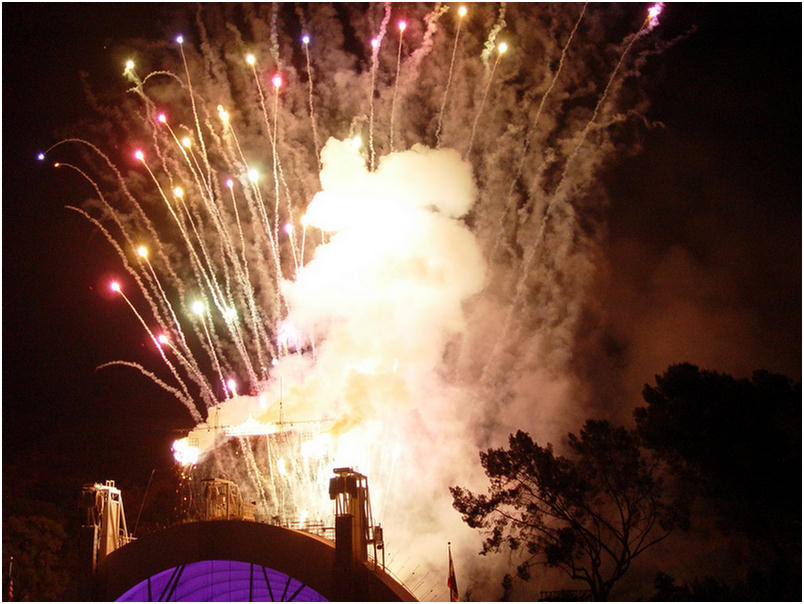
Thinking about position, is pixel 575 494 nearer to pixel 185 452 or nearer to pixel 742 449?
pixel 742 449

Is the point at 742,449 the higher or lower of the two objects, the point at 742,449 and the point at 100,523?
the lower

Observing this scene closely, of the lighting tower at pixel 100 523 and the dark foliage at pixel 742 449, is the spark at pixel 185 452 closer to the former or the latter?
the lighting tower at pixel 100 523

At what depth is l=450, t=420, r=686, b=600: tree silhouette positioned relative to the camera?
20.1m

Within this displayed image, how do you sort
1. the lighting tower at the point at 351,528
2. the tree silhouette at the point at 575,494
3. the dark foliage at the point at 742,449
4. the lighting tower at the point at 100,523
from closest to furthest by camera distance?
the lighting tower at the point at 351,528 < the dark foliage at the point at 742,449 < the lighting tower at the point at 100,523 < the tree silhouette at the point at 575,494

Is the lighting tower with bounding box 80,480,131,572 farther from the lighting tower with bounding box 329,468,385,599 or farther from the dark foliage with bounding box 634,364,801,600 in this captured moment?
the dark foliage with bounding box 634,364,801,600

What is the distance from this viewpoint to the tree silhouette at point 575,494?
65.9 feet

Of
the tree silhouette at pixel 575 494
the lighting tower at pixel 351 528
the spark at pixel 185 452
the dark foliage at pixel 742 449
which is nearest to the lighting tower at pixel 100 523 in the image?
the lighting tower at pixel 351 528

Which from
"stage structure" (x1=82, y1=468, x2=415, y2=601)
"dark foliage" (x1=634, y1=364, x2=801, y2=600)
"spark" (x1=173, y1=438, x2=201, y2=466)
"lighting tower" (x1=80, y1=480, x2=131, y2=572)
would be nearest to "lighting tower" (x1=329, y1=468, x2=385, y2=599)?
"stage structure" (x1=82, y1=468, x2=415, y2=601)

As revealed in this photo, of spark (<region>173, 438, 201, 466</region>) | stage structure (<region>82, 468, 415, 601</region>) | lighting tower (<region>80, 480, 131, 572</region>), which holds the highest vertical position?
spark (<region>173, 438, 201, 466</region>)

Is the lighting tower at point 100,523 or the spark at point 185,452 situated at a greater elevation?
the spark at point 185,452

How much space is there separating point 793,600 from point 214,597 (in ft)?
47.0

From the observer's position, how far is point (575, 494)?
20.7m

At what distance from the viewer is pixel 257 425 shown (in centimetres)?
2836

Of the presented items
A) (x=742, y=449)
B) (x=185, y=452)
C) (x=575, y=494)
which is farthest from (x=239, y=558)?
(x=185, y=452)
